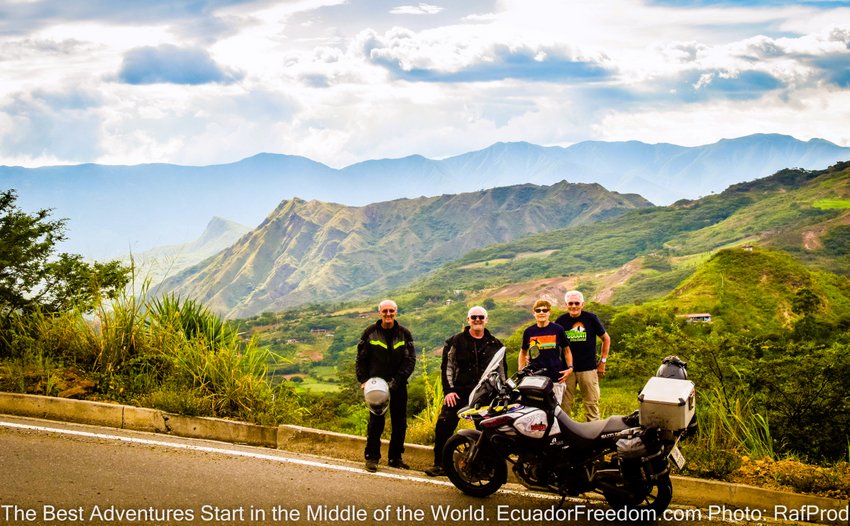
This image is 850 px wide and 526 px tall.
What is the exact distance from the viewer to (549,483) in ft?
21.7

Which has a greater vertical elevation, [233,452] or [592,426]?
[592,426]

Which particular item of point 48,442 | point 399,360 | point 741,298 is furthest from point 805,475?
point 741,298

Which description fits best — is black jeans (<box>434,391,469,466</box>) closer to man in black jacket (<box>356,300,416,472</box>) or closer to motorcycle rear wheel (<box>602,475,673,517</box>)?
man in black jacket (<box>356,300,416,472</box>)

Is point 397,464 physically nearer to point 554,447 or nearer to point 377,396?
point 377,396

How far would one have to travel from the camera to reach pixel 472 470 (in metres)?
6.93

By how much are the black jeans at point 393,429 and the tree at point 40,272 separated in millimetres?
4845

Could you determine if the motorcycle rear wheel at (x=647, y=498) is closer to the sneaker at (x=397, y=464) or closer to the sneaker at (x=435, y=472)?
the sneaker at (x=435, y=472)

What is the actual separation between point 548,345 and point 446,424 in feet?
4.70

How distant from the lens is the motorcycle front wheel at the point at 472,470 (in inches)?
269

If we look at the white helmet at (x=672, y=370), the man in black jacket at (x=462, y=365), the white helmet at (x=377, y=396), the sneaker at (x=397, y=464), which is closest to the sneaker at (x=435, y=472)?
the man in black jacket at (x=462, y=365)

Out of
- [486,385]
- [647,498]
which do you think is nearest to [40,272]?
[486,385]

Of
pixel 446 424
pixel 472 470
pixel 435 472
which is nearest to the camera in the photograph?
pixel 472 470

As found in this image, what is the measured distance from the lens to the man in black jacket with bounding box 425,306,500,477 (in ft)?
25.4

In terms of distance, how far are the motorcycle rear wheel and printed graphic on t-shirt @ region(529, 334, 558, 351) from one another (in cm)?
201
